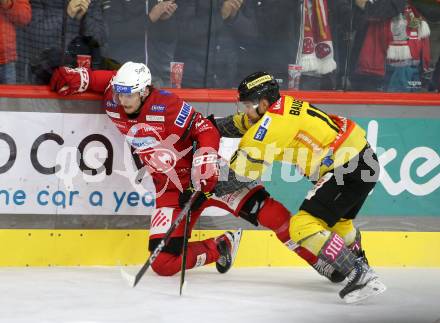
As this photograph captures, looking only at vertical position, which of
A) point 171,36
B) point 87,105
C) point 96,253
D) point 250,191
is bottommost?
point 96,253

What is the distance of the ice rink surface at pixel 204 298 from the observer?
17.0 feet

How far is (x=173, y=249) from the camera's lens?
605 centimetres

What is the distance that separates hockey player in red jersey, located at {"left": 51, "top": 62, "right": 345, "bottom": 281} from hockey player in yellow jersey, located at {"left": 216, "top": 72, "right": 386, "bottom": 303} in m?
0.28

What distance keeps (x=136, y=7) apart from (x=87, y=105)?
67 centimetres

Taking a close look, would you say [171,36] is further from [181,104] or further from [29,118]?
[29,118]

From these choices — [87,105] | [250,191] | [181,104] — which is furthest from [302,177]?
[87,105]

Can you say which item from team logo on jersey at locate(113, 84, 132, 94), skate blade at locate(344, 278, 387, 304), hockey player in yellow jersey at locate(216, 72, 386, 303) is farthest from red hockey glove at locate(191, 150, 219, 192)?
skate blade at locate(344, 278, 387, 304)

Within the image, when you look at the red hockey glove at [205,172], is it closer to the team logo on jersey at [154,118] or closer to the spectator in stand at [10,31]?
the team logo on jersey at [154,118]

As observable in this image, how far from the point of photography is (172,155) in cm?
614

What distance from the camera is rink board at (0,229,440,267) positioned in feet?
20.1

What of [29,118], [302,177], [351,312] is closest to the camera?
[351,312]

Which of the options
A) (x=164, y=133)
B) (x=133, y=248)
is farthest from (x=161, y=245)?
(x=164, y=133)

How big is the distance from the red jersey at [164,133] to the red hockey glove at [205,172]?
0.09 meters

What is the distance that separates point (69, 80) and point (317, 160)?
1520 millimetres
